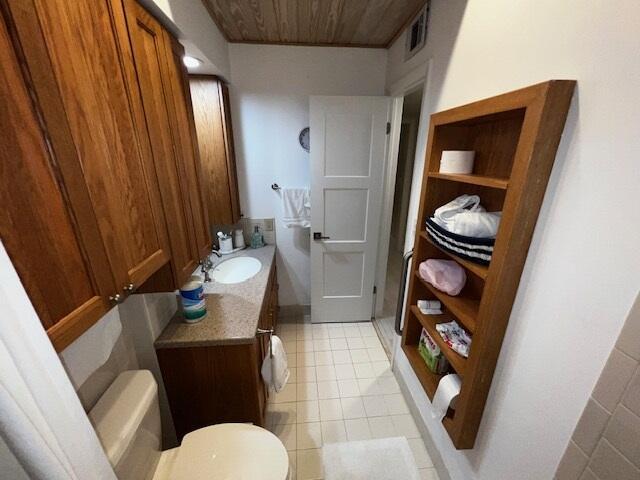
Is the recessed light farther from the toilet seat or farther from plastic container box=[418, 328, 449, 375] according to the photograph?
plastic container box=[418, 328, 449, 375]

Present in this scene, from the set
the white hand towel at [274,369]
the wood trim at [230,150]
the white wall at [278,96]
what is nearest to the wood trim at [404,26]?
the white wall at [278,96]

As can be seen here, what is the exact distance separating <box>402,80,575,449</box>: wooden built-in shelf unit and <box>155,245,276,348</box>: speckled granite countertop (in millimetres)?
881

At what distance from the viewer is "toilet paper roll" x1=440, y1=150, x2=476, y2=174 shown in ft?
3.34

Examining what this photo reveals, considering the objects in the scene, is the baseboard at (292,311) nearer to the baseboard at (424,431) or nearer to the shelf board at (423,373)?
the baseboard at (424,431)

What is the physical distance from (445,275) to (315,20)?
170 cm

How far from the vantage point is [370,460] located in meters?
1.39

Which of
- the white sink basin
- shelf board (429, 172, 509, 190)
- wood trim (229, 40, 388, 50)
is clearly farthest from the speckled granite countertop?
wood trim (229, 40, 388, 50)

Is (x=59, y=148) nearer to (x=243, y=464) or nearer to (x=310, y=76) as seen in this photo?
(x=243, y=464)

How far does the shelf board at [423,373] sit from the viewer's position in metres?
1.22

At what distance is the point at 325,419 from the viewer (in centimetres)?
161

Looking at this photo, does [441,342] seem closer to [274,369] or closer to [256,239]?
[274,369]

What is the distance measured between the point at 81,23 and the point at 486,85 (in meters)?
1.22

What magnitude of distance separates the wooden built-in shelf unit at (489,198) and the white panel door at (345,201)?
2.88 ft

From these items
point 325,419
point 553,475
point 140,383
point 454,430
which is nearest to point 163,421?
point 140,383
